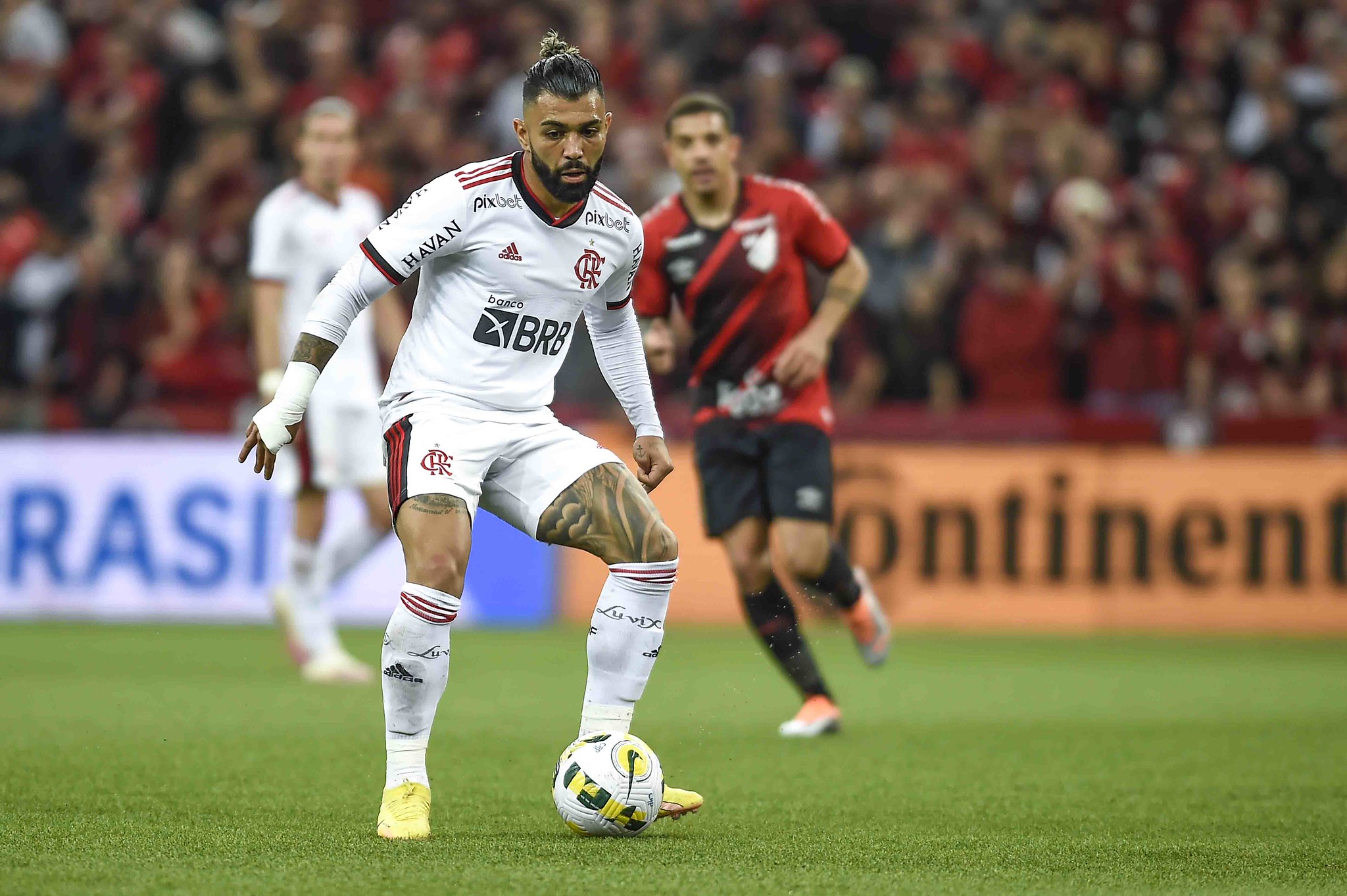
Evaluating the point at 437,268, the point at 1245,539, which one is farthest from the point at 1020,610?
the point at 437,268

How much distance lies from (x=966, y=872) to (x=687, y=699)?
4.27 m

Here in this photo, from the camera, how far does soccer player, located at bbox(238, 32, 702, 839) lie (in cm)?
516

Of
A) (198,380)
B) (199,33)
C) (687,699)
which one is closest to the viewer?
(687,699)

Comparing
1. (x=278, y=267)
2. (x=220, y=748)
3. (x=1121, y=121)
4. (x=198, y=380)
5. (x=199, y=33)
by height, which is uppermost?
(x=199, y=33)

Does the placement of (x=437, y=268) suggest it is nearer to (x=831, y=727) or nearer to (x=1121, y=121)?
(x=831, y=727)

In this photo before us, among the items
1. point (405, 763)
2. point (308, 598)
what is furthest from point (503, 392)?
point (308, 598)

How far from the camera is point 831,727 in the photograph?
767 cm

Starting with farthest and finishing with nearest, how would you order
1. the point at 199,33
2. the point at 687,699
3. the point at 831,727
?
the point at 199,33 → the point at 687,699 → the point at 831,727

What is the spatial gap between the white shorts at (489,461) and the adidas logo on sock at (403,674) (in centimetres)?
44

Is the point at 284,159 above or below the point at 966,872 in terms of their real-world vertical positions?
above

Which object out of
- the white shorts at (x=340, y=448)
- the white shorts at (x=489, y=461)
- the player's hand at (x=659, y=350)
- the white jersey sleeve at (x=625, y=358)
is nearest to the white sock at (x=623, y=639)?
the white shorts at (x=489, y=461)

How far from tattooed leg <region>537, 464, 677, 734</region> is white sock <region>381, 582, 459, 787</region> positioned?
454 mm

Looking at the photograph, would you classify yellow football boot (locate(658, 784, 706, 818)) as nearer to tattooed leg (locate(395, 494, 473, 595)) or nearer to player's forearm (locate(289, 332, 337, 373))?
tattooed leg (locate(395, 494, 473, 595))

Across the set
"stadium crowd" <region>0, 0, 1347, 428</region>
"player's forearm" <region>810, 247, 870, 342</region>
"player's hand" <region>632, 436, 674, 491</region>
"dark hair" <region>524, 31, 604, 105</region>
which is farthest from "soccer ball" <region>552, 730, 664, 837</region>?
"stadium crowd" <region>0, 0, 1347, 428</region>
